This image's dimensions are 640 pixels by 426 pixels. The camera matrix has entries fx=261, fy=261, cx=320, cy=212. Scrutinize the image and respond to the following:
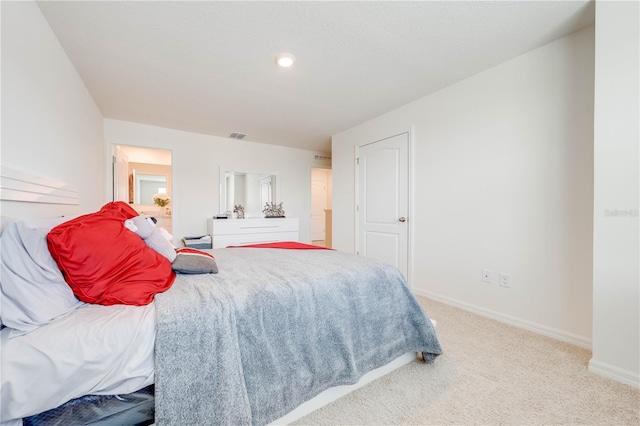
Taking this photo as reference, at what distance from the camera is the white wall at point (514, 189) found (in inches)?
76.7

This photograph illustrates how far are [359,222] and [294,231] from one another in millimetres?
1336

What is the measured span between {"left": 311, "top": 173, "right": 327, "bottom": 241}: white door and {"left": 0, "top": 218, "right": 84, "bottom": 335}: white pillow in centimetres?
658

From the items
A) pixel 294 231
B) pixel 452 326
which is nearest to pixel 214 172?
pixel 294 231

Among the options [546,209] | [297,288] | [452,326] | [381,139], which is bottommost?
[452,326]

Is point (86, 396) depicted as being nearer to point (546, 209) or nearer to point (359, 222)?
point (546, 209)

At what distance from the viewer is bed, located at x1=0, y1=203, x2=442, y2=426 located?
2.72 feet

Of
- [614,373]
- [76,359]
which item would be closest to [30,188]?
[76,359]

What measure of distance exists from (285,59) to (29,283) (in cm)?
213

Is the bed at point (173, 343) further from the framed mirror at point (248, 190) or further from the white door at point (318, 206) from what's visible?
the white door at point (318, 206)

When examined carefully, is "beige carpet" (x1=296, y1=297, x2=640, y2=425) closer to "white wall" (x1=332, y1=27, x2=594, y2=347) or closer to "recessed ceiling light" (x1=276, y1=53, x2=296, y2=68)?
"white wall" (x1=332, y1=27, x2=594, y2=347)

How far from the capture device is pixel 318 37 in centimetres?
194

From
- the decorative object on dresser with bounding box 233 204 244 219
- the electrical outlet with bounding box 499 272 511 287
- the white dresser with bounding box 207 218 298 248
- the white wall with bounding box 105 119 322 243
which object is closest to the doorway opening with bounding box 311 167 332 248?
the white wall with bounding box 105 119 322 243

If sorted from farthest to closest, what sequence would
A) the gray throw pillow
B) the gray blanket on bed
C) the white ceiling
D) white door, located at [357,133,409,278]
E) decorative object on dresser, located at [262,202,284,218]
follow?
decorative object on dresser, located at [262,202,284,218] → white door, located at [357,133,409,278] → the white ceiling → the gray throw pillow → the gray blanket on bed

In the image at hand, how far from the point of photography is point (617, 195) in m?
1.56
